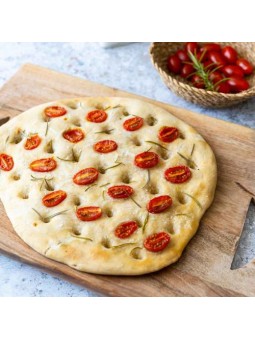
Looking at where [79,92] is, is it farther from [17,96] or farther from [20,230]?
[20,230]

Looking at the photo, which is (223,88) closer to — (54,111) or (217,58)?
(217,58)

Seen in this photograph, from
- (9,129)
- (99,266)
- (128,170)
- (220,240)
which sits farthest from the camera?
(9,129)

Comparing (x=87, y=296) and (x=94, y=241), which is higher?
(x=94, y=241)

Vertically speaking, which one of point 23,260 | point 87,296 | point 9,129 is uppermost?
point 9,129

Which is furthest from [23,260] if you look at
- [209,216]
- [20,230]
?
[209,216]

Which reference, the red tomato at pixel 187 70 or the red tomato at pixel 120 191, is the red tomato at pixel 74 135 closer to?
the red tomato at pixel 120 191

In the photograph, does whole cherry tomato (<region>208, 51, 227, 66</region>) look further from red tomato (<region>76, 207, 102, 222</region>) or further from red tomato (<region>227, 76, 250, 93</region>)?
red tomato (<region>76, 207, 102, 222</region>)
